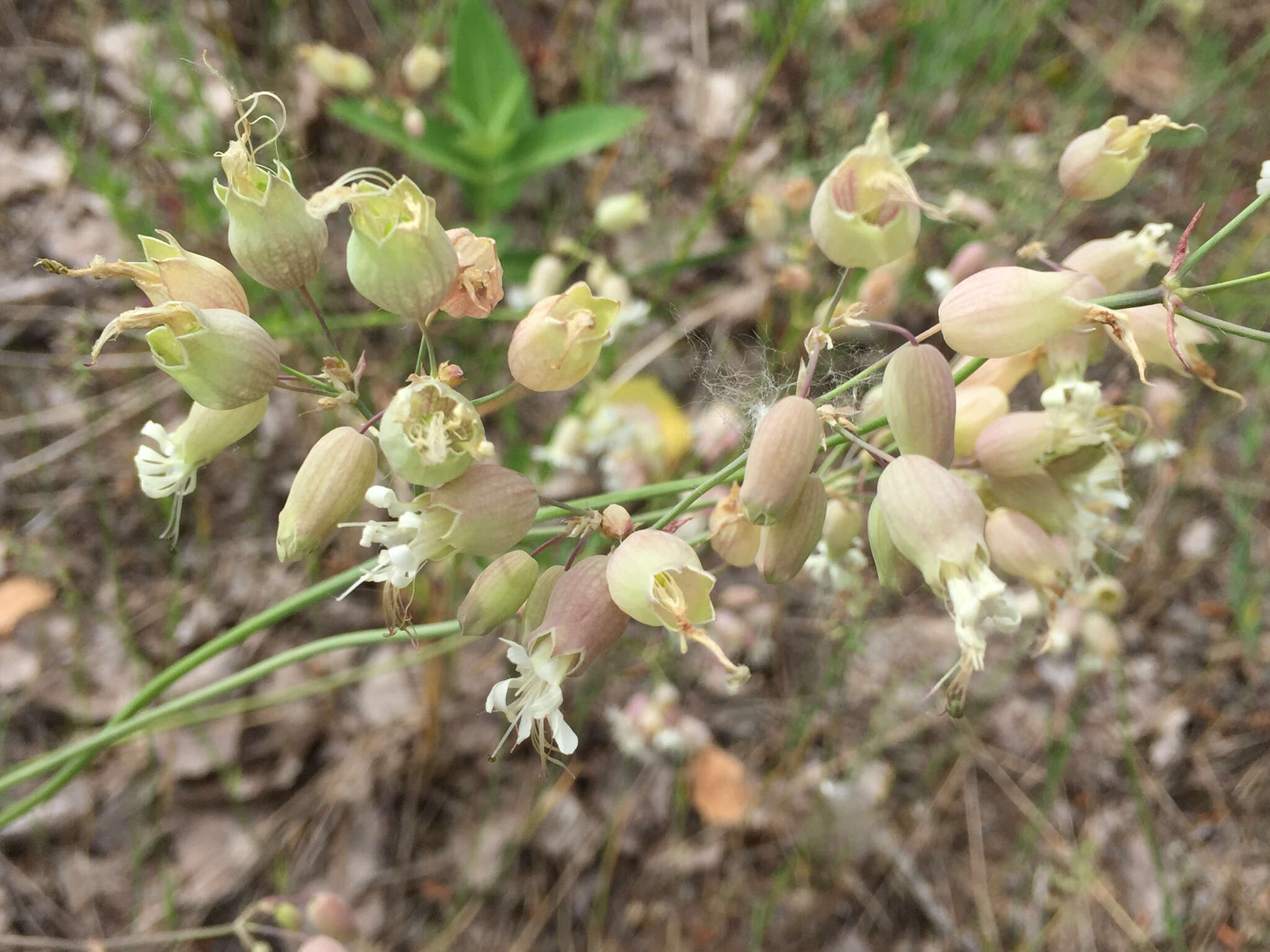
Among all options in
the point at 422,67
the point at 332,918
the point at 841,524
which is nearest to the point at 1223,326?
the point at 841,524

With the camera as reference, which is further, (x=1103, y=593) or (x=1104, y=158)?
(x=1103, y=593)

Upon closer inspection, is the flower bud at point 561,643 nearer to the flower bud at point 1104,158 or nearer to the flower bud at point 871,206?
the flower bud at point 871,206

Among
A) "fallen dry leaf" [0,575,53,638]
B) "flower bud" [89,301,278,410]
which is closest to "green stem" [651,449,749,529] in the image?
"flower bud" [89,301,278,410]

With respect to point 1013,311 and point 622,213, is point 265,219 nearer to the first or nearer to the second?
point 1013,311

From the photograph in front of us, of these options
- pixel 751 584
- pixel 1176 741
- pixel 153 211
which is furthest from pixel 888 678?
pixel 153 211

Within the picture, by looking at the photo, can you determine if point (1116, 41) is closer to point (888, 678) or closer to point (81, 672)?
point (888, 678)

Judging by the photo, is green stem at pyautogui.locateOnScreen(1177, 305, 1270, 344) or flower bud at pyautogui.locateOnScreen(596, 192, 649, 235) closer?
green stem at pyautogui.locateOnScreen(1177, 305, 1270, 344)

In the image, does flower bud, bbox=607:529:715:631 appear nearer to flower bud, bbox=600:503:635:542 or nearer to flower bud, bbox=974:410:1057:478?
flower bud, bbox=600:503:635:542

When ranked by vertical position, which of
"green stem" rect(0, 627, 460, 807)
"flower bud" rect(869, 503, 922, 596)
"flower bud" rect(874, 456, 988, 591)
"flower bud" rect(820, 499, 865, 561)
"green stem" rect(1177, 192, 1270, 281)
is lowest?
"green stem" rect(0, 627, 460, 807)
